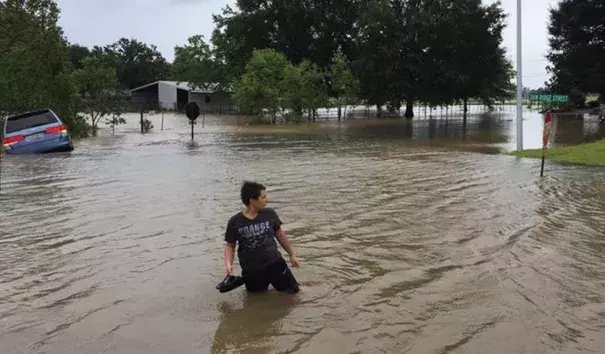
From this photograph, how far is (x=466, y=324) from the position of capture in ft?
16.2

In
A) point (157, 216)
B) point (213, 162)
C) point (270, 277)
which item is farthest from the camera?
point (213, 162)

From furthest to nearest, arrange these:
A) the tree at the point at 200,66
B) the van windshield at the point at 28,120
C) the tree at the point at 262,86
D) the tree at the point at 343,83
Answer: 1. the tree at the point at 200,66
2. the tree at the point at 343,83
3. the tree at the point at 262,86
4. the van windshield at the point at 28,120

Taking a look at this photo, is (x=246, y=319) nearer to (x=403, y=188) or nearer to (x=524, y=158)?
(x=403, y=188)

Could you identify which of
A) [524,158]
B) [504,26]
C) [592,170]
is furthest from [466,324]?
[504,26]

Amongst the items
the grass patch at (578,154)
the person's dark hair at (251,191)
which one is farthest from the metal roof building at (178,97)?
the person's dark hair at (251,191)

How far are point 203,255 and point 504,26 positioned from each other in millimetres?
49362

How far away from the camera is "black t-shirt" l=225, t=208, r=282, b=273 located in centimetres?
556

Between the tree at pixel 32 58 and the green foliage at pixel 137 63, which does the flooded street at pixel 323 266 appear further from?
the green foliage at pixel 137 63

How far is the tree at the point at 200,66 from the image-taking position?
233 feet

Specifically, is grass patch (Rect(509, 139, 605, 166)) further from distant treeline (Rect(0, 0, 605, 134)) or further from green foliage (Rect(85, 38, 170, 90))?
green foliage (Rect(85, 38, 170, 90))

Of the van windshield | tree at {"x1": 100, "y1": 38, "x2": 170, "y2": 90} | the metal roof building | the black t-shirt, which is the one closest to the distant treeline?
the metal roof building

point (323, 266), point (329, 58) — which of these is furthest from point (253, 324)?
point (329, 58)

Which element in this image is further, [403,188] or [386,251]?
[403,188]

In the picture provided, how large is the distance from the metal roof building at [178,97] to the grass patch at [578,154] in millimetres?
54152
